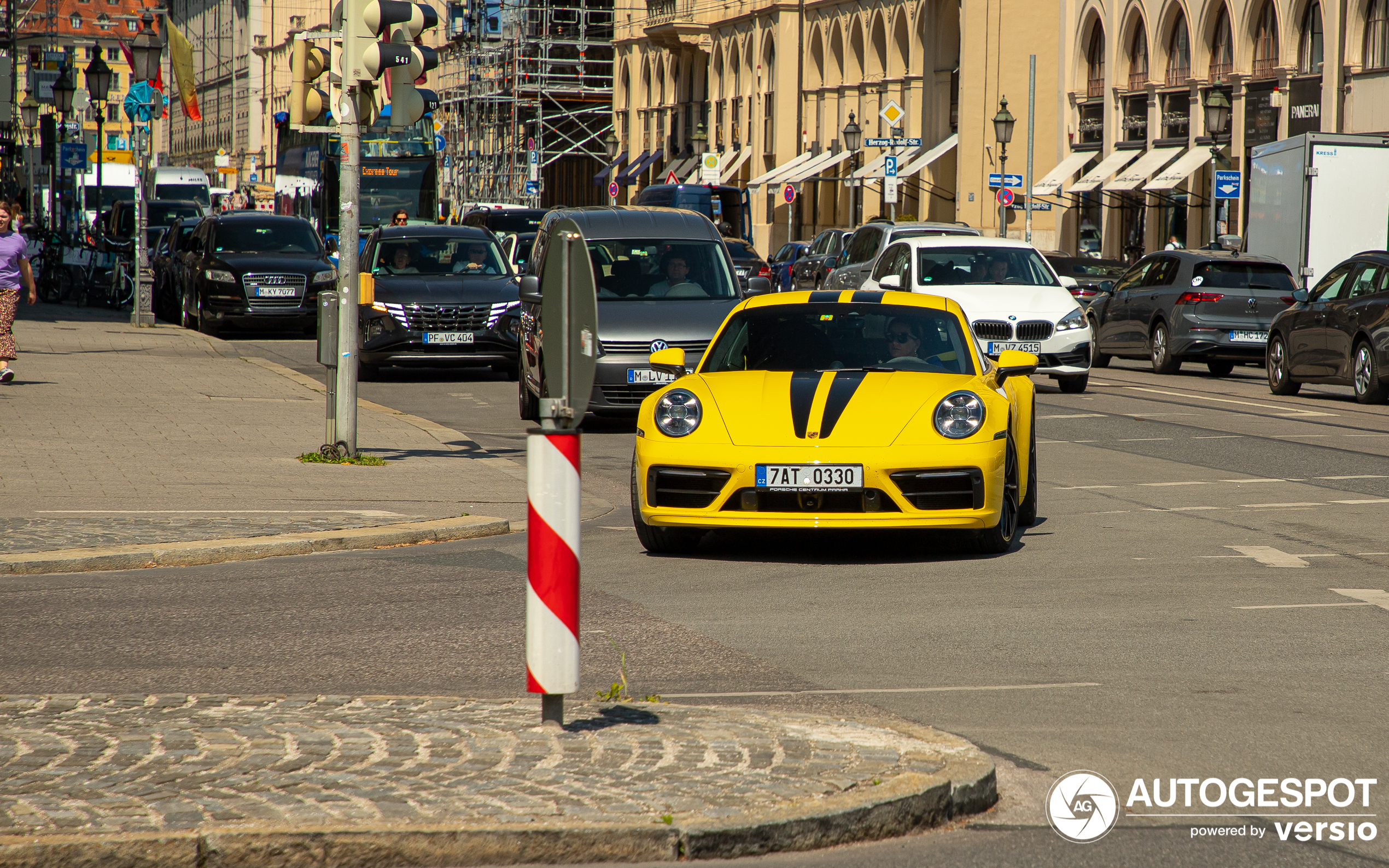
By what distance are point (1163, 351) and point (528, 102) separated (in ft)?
210

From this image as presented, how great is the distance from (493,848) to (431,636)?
3.12 meters

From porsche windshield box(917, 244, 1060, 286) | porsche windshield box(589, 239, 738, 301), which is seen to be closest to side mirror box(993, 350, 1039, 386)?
porsche windshield box(589, 239, 738, 301)

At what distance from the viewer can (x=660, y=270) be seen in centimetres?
1781

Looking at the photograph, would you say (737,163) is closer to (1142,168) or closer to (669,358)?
(1142,168)

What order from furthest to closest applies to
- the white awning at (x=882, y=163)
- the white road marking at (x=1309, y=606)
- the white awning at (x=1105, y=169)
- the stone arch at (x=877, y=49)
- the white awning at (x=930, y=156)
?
1. the stone arch at (x=877, y=49)
2. the white awning at (x=882, y=163)
3. the white awning at (x=930, y=156)
4. the white awning at (x=1105, y=169)
5. the white road marking at (x=1309, y=606)

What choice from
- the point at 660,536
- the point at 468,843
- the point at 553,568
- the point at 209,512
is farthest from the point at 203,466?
the point at 468,843

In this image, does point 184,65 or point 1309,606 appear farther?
point 184,65

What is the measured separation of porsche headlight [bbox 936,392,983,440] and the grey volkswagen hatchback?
6.56 meters

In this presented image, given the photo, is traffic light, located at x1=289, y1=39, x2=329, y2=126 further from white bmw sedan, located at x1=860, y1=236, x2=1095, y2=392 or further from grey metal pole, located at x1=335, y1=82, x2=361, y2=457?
white bmw sedan, located at x1=860, y1=236, x2=1095, y2=392

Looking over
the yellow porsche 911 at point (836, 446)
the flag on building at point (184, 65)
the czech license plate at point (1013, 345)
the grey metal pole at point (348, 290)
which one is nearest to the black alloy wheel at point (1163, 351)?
the czech license plate at point (1013, 345)

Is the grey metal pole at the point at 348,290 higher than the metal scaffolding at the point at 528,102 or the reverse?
the reverse

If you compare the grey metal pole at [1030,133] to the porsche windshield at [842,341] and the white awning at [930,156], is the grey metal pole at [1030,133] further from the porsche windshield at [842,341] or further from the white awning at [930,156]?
the porsche windshield at [842,341]

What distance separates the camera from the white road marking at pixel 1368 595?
8153 mm
